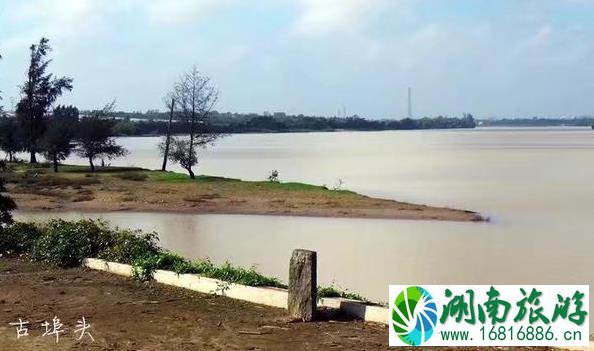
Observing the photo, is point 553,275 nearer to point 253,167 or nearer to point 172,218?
point 172,218

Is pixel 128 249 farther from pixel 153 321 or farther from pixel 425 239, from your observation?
pixel 425 239

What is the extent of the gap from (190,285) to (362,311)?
2526mm

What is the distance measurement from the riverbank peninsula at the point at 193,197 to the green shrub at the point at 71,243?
47.6ft

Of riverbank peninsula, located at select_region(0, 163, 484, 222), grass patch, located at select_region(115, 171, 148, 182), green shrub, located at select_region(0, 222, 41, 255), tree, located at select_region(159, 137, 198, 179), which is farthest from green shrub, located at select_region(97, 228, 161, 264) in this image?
tree, located at select_region(159, 137, 198, 179)

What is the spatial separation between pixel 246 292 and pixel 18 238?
577 cm

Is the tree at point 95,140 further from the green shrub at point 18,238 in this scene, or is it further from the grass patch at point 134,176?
the green shrub at point 18,238

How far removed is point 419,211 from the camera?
83.0 feet

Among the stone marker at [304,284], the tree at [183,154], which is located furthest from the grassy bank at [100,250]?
the tree at [183,154]

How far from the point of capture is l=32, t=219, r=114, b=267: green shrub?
10.8 m

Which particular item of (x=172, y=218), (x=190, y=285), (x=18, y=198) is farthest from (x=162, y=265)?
(x=18, y=198)

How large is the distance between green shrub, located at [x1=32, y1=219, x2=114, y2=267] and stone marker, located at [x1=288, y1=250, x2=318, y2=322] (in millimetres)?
4603

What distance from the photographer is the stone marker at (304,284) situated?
284 inches

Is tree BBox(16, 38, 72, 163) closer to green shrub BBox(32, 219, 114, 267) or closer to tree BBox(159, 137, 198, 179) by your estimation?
tree BBox(159, 137, 198, 179)

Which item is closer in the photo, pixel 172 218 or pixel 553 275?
pixel 553 275
